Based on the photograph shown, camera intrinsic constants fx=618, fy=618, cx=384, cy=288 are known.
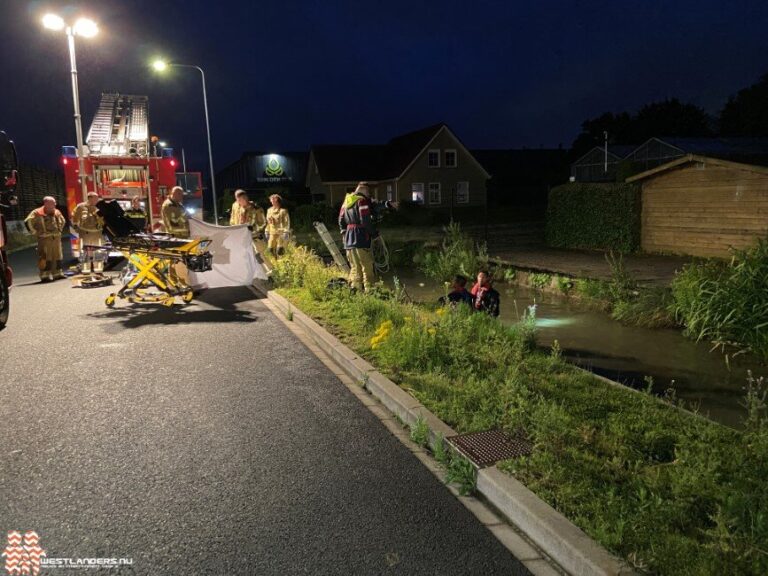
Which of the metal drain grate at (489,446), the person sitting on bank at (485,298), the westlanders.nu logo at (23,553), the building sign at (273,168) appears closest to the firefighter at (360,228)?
the person sitting on bank at (485,298)

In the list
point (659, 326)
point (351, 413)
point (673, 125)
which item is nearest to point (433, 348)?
point (351, 413)

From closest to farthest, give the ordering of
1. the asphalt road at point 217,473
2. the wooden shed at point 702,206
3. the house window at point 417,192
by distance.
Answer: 1. the asphalt road at point 217,473
2. the wooden shed at point 702,206
3. the house window at point 417,192

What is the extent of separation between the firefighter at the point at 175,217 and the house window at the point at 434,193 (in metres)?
34.7

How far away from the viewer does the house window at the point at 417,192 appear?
45031mm

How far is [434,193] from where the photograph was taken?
4575cm

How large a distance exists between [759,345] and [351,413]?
501cm

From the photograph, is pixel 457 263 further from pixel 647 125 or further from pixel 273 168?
pixel 647 125

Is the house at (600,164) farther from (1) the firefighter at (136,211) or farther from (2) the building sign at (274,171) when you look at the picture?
(1) the firefighter at (136,211)

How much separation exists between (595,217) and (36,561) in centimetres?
1794

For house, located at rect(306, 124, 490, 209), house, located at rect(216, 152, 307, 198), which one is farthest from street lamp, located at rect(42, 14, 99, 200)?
house, located at rect(216, 152, 307, 198)

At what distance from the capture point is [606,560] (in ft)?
9.57

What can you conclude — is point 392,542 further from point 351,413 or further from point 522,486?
point 351,413

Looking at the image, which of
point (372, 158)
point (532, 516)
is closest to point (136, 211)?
point (532, 516)

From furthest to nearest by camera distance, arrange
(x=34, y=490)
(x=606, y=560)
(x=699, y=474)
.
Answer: (x=34, y=490) → (x=699, y=474) → (x=606, y=560)
